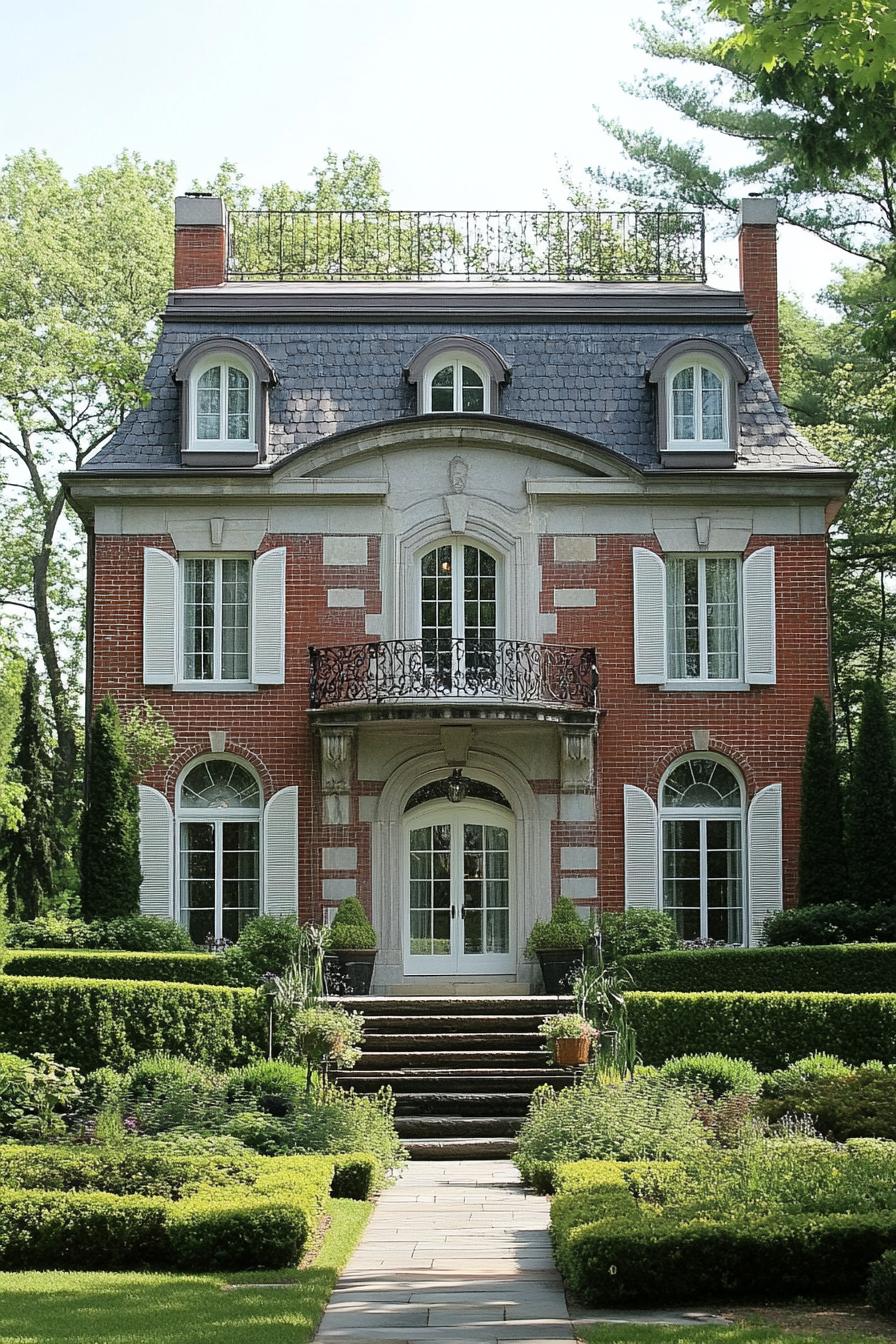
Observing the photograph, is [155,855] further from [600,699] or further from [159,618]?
[600,699]

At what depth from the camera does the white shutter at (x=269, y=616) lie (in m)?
22.2

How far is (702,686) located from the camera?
73.5ft

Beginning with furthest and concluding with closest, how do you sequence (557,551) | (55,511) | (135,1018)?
(55,511), (557,551), (135,1018)

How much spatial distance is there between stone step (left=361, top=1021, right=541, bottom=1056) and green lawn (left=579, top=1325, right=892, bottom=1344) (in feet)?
33.0

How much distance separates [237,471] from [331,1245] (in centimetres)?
1331

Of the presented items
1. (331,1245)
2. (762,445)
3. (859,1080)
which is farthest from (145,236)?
(331,1245)

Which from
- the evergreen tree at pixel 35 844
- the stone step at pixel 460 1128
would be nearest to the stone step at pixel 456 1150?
the stone step at pixel 460 1128

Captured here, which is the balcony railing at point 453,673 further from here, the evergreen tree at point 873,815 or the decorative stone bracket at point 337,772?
the evergreen tree at point 873,815

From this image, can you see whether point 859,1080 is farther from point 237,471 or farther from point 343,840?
point 237,471

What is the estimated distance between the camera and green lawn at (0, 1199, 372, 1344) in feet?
25.2

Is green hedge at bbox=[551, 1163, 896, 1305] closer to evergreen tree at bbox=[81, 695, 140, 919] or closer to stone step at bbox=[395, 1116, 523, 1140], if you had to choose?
stone step at bbox=[395, 1116, 523, 1140]

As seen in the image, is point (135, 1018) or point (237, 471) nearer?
point (135, 1018)

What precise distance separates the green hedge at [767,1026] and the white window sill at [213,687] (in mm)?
7279

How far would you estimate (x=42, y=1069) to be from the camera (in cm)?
1474
